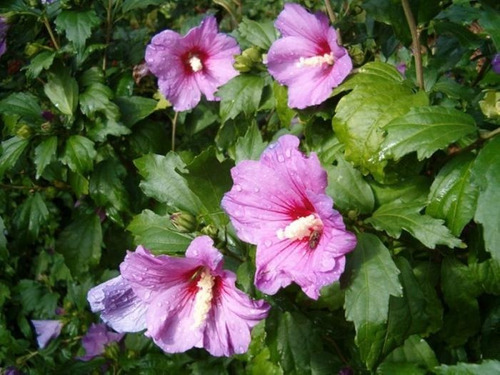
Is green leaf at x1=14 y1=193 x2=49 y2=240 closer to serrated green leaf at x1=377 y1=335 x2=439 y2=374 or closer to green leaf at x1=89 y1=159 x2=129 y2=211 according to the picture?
green leaf at x1=89 y1=159 x2=129 y2=211

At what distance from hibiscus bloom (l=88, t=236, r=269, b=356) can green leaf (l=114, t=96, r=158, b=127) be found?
66 cm

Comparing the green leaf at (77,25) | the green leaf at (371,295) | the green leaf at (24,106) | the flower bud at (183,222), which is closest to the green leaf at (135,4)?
the green leaf at (77,25)

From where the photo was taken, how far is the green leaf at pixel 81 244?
5.97ft

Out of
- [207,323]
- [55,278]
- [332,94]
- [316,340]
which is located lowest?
[55,278]

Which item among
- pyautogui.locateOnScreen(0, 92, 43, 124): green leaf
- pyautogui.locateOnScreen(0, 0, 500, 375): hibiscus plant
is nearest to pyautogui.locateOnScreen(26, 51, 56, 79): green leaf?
pyautogui.locateOnScreen(0, 0, 500, 375): hibiscus plant

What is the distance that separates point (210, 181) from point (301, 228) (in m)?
0.24

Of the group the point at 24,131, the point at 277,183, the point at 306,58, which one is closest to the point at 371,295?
the point at 277,183

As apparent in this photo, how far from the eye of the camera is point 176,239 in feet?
3.79

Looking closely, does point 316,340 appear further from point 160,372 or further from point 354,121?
point 160,372

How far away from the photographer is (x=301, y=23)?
49.0 inches

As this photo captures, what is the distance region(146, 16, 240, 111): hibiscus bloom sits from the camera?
5.05 ft

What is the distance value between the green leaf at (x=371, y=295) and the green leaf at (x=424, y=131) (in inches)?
6.9

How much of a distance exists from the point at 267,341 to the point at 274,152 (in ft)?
1.43

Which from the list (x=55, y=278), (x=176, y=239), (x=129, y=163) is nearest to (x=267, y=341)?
(x=176, y=239)
